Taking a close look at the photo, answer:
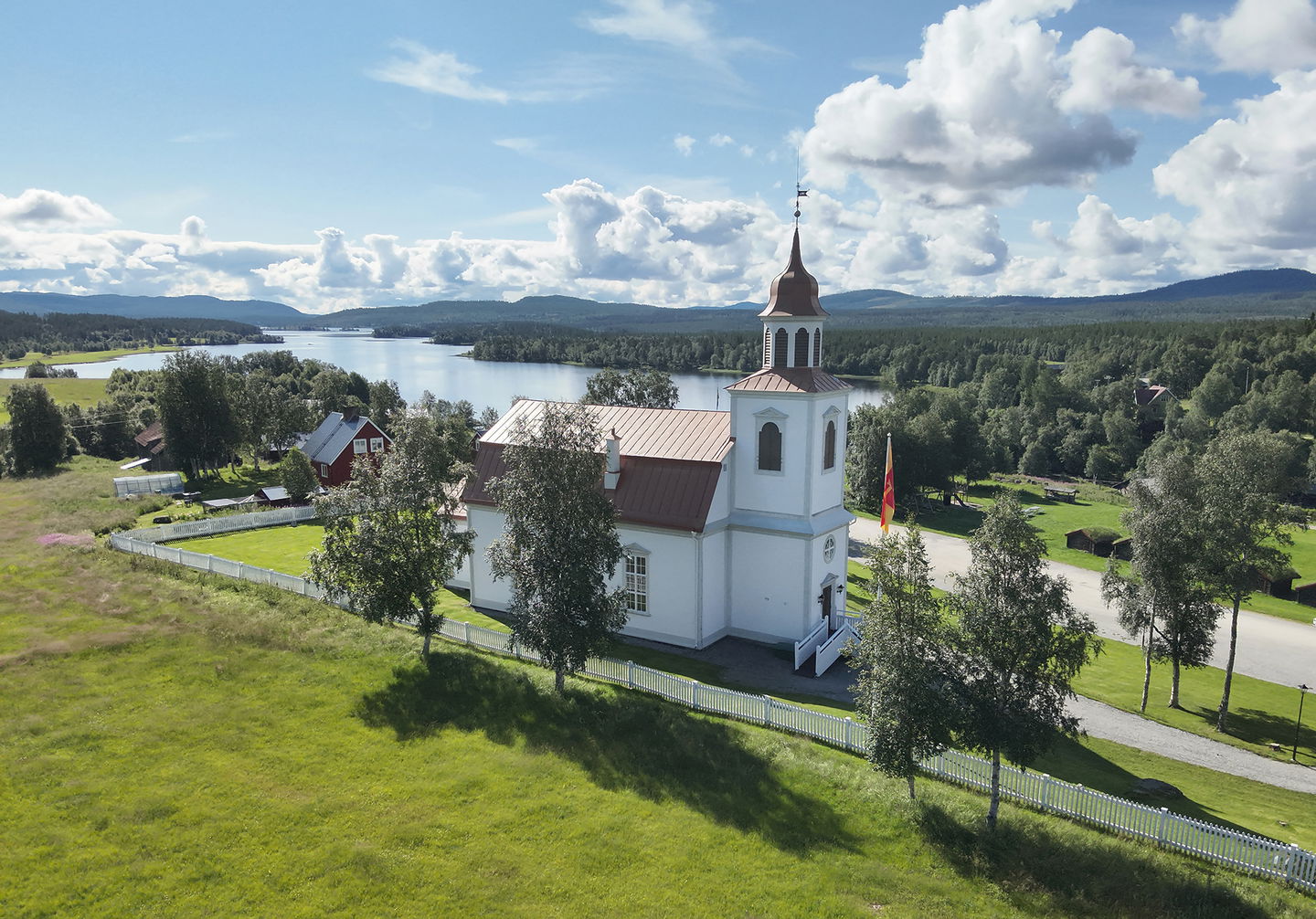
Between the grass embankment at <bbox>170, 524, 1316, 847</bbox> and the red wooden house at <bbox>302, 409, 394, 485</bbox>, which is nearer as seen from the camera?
the grass embankment at <bbox>170, 524, 1316, 847</bbox>

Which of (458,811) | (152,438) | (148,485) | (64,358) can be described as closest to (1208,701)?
(458,811)

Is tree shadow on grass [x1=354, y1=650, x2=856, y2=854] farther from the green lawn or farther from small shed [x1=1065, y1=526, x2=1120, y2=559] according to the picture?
small shed [x1=1065, y1=526, x2=1120, y2=559]

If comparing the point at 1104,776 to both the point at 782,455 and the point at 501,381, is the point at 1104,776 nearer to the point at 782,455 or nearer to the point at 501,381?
the point at 782,455

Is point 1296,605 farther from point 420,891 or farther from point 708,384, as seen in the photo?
point 708,384

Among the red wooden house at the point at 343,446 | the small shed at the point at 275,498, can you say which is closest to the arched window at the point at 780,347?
the small shed at the point at 275,498

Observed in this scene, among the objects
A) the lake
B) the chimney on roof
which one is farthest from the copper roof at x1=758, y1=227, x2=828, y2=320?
the lake

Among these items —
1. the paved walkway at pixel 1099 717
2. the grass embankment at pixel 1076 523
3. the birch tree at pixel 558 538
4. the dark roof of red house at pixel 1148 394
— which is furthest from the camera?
the dark roof of red house at pixel 1148 394

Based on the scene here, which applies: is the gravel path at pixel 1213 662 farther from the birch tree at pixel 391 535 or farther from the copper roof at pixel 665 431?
the birch tree at pixel 391 535

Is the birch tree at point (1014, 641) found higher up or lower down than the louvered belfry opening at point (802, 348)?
lower down
